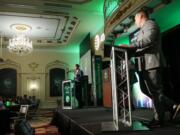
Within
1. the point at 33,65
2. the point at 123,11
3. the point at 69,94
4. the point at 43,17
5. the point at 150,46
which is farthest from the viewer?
the point at 33,65

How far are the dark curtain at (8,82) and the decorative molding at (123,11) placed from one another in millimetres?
8518

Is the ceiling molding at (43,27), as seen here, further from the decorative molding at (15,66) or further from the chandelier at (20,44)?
the decorative molding at (15,66)

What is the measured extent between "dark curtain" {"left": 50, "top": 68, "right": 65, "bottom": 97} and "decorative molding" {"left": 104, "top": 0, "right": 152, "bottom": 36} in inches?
308

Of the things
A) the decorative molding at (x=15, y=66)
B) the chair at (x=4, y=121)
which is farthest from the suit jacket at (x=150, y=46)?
the decorative molding at (x=15, y=66)

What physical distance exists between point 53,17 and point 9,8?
1588 mm

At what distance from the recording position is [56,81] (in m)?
12.8

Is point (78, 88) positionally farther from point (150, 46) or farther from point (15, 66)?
point (15, 66)

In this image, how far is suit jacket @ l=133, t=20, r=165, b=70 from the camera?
2.15m

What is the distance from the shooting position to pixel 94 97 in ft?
26.9

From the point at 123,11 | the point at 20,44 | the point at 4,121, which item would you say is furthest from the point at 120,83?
the point at 20,44

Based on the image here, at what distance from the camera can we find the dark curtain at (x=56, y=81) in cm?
1270

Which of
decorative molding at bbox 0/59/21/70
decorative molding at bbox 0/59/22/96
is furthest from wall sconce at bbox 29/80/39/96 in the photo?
decorative molding at bbox 0/59/21/70

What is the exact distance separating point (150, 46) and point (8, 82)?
1150cm

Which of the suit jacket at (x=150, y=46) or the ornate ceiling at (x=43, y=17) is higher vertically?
the ornate ceiling at (x=43, y=17)
